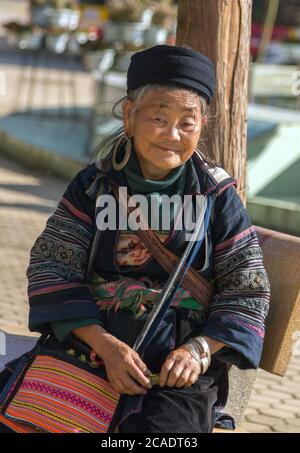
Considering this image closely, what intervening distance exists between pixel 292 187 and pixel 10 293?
13.4 ft

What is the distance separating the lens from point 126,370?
3.27 meters

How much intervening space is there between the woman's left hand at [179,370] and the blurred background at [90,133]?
1.43m

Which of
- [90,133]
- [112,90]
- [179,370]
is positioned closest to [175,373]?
[179,370]

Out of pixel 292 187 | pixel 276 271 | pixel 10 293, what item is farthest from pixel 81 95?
pixel 276 271

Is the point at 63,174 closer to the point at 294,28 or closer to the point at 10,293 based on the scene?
the point at 10,293

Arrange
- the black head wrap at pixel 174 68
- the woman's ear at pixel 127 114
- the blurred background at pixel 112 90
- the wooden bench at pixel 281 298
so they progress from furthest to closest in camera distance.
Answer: the blurred background at pixel 112 90 → the wooden bench at pixel 281 298 → the woman's ear at pixel 127 114 → the black head wrap at pixel 174 68

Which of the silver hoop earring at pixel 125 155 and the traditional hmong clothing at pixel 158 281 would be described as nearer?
the traditional hmong clothing at pixel 158 281

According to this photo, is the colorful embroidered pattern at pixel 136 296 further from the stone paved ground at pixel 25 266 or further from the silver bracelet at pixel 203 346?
the stone paved ground at pixel 25 266

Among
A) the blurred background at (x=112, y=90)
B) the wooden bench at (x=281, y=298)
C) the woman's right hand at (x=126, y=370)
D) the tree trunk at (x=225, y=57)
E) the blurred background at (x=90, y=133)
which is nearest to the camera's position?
the woman's right hand at (x=126, y=370)

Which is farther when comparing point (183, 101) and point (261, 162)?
point (261, 162)

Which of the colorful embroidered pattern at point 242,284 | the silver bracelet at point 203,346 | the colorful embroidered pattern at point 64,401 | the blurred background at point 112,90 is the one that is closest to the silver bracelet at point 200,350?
the silver bracelet at point 203,346

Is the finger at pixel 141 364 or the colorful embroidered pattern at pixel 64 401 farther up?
the finger at pixel 141 364

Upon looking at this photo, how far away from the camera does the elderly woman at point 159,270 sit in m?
3.31

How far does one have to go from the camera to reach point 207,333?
11.1 feet
